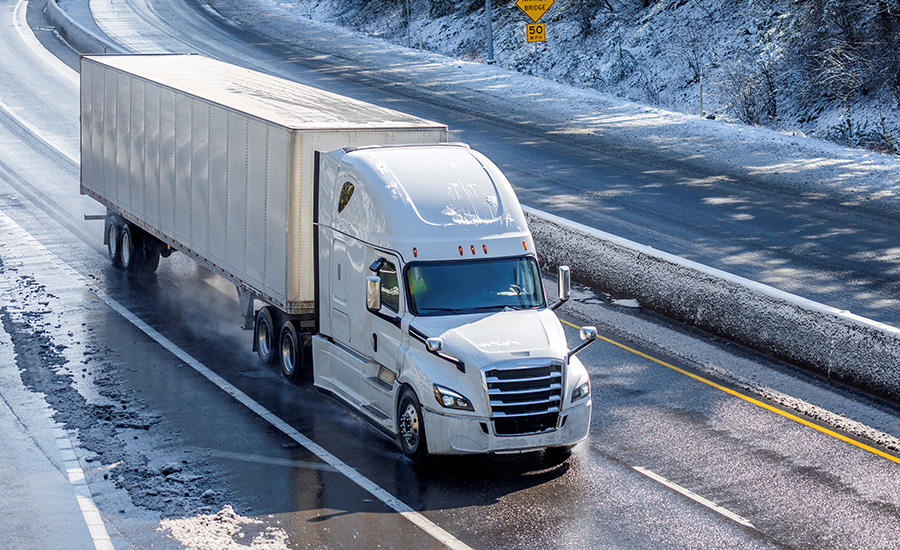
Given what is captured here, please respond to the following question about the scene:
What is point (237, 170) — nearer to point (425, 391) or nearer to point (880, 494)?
point (425, 391)

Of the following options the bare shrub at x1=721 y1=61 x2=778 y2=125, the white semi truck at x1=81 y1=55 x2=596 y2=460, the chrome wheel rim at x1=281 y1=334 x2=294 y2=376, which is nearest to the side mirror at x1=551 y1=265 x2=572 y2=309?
the white semi truck at x1=81 y1=55 x2=596 y2=460

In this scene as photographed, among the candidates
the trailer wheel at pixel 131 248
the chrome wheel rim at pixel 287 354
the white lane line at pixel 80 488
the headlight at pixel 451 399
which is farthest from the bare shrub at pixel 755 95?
the white lane line at pixel 80 488

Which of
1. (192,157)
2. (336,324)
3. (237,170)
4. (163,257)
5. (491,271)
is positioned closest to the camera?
(491,271)

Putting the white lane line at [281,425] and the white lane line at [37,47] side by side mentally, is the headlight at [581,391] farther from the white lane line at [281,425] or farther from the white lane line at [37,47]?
the white lane line at [37,47]

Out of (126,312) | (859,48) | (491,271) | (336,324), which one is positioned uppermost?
(859,48)

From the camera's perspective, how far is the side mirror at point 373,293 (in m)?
12.2

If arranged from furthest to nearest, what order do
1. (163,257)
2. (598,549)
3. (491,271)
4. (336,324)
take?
(163,257) → (336,324) → (491,271) → (598,549)

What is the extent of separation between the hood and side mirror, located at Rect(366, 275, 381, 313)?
0.60 metres

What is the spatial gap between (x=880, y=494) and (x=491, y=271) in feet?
15.8

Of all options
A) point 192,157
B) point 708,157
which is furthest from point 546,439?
point 708,157

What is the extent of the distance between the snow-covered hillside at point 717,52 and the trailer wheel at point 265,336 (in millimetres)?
18483

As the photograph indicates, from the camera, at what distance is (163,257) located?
21547mm

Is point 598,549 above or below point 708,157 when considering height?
below

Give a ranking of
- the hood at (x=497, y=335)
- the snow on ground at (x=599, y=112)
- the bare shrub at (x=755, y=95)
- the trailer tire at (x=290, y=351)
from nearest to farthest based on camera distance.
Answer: the hood at (x=497, y=335) → the trailer tire at (x=290, y=351) → the snow on ground at (x=599, y=112) → the bare shrub at (x=755, y=95)
